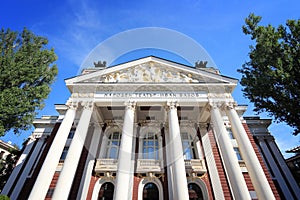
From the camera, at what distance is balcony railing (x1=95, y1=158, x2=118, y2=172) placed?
14.2 metres

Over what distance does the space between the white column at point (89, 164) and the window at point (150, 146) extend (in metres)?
4.78

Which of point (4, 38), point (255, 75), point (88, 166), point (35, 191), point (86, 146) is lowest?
point (35, 191)

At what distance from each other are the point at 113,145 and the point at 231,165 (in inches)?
429

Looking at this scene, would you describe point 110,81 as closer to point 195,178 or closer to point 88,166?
point 88,166

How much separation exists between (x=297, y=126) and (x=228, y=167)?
6.52m

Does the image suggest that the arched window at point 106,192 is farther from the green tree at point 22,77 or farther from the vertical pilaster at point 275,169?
the vertical pilaster at point 275,169

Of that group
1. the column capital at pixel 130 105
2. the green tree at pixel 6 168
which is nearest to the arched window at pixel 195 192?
the column capital at pixel 130 105

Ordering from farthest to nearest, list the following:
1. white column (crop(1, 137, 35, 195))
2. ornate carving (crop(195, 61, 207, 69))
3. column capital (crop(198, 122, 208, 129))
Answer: ornate carving (crop(195, 61, 207, 69)) < column capital (crop(198, 122, 208, 129)) < white column (crop(1, 137, 35, 195))

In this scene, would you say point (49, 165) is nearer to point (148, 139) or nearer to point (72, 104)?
point (72, 104)

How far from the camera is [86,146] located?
50.8 feet

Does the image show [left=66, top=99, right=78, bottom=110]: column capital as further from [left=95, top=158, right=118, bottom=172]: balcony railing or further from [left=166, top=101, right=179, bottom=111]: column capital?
[left=166, top=101, right=179, bottom=111]: column capital

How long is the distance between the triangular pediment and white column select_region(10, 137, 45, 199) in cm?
915

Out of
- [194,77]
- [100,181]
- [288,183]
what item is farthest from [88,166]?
[288,183]

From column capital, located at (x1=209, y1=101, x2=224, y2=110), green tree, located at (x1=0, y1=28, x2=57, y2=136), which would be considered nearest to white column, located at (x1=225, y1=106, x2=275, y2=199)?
column capital, located at (x1=209, y1=101, x2=224, y2=110)
